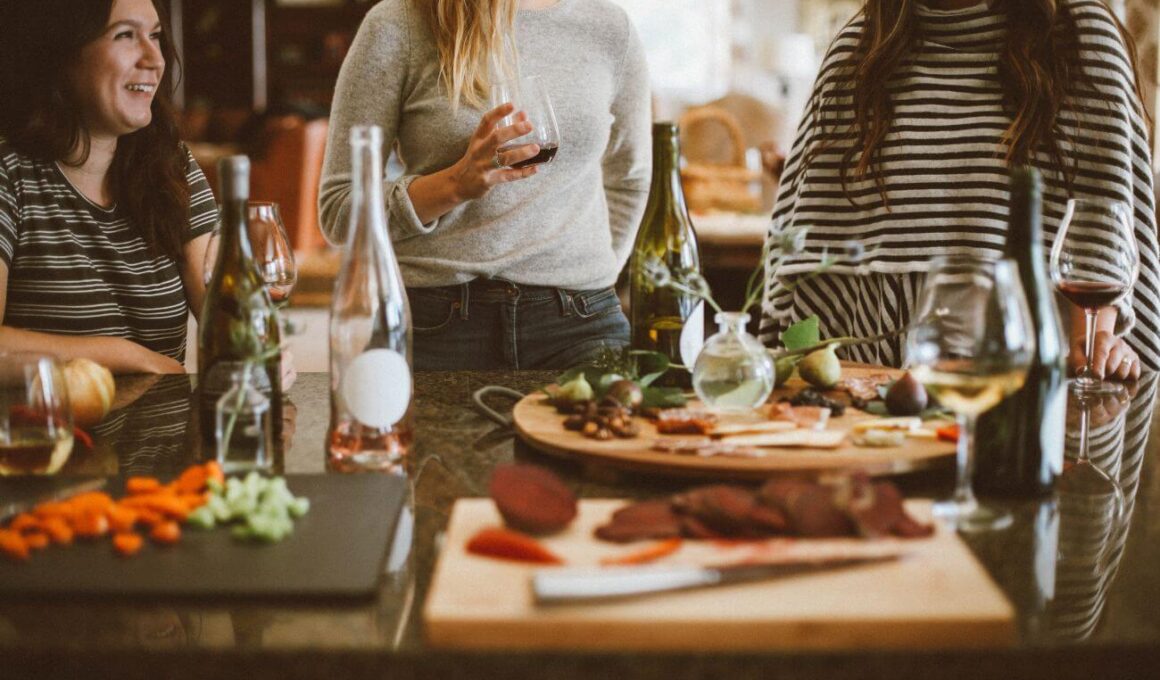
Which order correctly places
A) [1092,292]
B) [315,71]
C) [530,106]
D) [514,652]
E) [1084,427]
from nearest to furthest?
[514,652], [1084,427], [1092,292], [530,106], [315,71]

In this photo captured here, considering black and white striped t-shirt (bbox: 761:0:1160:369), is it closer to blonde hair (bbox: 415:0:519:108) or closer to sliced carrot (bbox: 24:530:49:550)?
blonde hair (bbox: 415:0:519:108)

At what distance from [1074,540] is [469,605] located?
0.49 meters

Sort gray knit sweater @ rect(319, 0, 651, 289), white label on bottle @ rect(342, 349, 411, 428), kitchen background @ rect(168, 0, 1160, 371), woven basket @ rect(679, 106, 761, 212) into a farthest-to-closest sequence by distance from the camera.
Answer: kitchen background @ rect(168, 0, 1160, 371), woven basket @ rect(679, 106, 761, 212), gray knit sweater @ rect(319, 0, 651, 289), white label on bottle @ rect(342, 349, 411, 428)

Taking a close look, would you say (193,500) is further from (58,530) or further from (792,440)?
(792,440)

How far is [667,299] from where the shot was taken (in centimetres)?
137

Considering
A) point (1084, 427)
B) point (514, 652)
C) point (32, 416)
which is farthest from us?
point (1084, 427)

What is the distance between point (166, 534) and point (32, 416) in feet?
0.85

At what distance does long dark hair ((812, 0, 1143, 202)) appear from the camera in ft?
5.48

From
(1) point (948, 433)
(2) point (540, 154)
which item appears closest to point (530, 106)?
(2) point (540, 154)

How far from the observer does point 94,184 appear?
6.07 feet

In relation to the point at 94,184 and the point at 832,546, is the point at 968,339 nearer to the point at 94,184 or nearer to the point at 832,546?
the point at 832,546

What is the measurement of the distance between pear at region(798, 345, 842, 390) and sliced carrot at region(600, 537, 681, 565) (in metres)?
0.57

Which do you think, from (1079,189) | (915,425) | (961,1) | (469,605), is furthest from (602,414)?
(961,1)

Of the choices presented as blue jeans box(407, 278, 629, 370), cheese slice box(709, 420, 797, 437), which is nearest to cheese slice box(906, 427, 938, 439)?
cheese slice box(709, 420, 797, 437)
